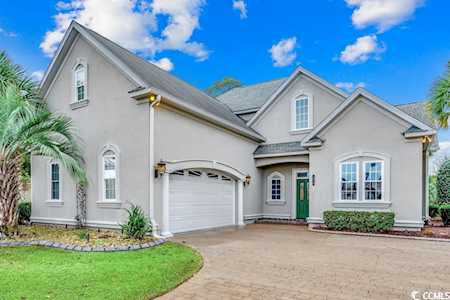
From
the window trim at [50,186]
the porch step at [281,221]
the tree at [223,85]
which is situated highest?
the tree at [223,85]

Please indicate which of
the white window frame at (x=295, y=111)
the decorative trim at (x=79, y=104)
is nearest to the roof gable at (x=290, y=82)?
the white window frame at (x=295, y=111)

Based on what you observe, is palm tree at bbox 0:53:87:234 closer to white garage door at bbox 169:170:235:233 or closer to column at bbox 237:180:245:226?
white garage door at bbox 169:170:235:233

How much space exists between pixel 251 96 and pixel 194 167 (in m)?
A: 9.79

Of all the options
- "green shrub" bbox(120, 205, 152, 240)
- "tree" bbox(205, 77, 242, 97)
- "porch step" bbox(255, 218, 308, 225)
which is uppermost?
"tree" bbox(205, 77, 242, 97)

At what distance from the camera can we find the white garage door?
36.8 feet

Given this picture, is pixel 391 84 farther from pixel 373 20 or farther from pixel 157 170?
pixel 157 170

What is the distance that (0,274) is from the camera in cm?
585

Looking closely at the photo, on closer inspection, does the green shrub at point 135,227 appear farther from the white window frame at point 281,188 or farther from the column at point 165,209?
the white window frame at point 281,188

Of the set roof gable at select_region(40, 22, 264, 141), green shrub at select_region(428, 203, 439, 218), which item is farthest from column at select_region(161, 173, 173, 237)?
green shrub at select_region(428, 203, 439, 218)

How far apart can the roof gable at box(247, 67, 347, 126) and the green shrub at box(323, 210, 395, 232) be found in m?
5.79

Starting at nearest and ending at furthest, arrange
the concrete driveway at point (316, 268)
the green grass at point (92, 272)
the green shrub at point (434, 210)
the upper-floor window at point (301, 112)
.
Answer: the green grass at point (92, 272) → the concrete driveway at point (316, 268) → the upper-floor window at point (301, 112) → the green shrub at point (434, 210)

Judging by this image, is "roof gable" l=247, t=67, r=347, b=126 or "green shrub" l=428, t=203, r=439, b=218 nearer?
"roof gable" l=247, t=67, r=347, b=126

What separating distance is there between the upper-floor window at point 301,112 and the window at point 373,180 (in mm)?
4114

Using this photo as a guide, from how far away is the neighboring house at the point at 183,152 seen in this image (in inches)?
418
